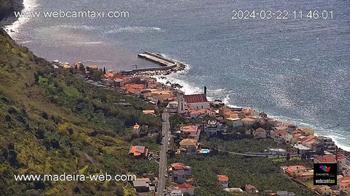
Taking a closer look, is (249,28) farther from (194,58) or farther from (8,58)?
(8,58)

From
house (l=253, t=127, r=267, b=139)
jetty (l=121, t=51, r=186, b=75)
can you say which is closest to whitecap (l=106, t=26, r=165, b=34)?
jetty (l=121, t=51, r=186, b=75)

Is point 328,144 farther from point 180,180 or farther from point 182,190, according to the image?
point 182,190

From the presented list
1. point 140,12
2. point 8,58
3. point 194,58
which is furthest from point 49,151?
point 140,12

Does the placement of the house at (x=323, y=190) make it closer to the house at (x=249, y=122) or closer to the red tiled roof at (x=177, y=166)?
the red tiled roof at (x=177, y=166)

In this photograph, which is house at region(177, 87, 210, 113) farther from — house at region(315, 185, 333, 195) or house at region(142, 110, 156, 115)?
house at region(315, 185, 333, 195)

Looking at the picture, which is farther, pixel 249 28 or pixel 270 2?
pixel 270 2

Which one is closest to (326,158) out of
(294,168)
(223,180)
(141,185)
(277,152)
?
(277,152)

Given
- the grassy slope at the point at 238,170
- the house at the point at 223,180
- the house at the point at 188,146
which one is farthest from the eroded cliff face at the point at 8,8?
the house at the point at 223,180
